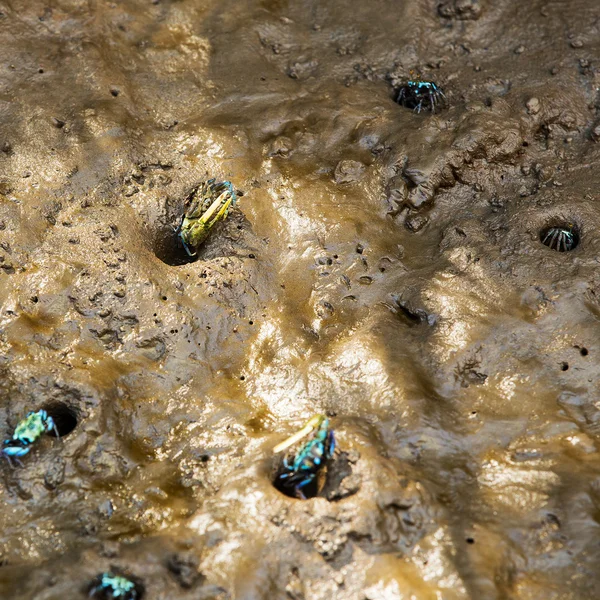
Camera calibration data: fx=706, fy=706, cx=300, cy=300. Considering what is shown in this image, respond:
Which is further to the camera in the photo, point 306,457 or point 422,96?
point 422,96

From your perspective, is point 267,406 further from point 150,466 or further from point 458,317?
point 458,317

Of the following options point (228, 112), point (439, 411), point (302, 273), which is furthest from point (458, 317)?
point (228, 112)

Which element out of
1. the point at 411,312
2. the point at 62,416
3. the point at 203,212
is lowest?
the point at 62,416

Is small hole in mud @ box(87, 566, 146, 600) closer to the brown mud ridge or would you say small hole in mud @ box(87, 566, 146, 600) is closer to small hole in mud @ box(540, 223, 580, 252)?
the brown mud ridge

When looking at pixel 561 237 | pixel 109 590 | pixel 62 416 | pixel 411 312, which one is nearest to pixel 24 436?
pixel 62 416

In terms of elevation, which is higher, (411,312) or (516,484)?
(411,312)

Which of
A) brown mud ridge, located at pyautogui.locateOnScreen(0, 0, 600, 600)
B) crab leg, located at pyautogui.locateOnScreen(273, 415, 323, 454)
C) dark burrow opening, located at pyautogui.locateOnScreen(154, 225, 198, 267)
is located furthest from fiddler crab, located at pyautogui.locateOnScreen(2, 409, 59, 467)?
dark burrow opening, located at pyautogui.locateOnScreen(154, 225, 198, 267)

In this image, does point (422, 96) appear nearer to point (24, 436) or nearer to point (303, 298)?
point (303, 298)

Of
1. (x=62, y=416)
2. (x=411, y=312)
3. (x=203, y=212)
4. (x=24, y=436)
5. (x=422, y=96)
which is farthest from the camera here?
(x=422, y=96)

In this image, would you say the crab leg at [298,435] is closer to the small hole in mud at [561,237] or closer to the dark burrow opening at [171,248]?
the dark burrow opening at [171,248]
